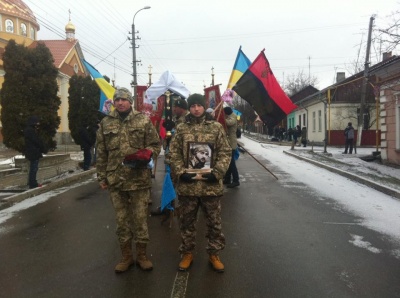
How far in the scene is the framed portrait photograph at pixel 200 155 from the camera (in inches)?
164

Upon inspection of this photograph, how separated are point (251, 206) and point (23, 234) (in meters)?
4.13

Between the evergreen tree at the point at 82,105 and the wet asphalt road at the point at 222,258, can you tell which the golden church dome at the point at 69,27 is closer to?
the evergreen tree at the point at 82,105

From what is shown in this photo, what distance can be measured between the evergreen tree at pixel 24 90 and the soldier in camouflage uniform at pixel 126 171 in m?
8.65

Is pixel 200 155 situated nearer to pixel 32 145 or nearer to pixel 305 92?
pixel 32 145

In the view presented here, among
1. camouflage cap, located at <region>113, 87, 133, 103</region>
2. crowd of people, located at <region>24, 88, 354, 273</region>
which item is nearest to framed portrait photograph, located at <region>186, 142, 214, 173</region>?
crowd of people, located at <region>24, 88, 354, 273</region>

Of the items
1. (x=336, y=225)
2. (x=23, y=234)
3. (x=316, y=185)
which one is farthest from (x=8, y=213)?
(x=316, y=185)

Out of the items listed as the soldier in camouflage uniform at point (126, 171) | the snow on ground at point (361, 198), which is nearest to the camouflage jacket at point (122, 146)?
the soldier in camouflage uniform at point (126, 171)

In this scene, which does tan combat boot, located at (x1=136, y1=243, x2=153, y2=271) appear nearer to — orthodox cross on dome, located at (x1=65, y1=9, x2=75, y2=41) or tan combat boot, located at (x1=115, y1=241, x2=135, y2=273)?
tan combat boot, located at (x1=115, y1=241, x2=135, y2=273)

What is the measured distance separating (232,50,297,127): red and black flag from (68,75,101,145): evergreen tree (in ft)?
37.1

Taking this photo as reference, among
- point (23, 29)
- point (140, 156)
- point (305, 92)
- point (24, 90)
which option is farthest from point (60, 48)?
point (140, 156)

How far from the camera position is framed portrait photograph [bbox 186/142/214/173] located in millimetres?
4164

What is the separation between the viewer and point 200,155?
4.16 m

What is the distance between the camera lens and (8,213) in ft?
23.9

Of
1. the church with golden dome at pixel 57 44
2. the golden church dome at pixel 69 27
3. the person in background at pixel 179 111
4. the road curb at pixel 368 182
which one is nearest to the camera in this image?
the person in background at pixel 179 111
